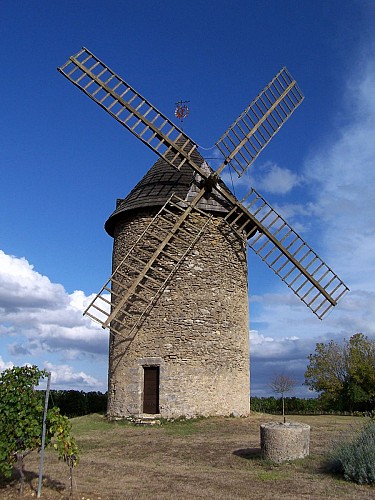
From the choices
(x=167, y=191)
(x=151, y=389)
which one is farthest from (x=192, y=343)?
(x=167, y=191)

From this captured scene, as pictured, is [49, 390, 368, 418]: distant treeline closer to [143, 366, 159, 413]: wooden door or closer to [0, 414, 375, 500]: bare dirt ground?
[143, 366, 159, 413]: wooden door

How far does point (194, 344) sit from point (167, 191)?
4.59 metres

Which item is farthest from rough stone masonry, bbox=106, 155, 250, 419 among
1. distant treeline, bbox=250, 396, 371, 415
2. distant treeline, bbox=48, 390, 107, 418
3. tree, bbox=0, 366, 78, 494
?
distant treeline, bbox=250, 396, 371, 415

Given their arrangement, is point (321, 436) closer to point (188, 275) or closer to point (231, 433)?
point (231, 433)

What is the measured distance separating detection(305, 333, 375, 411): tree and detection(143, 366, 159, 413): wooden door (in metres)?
11.8

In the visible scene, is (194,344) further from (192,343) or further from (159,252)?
(159,252)

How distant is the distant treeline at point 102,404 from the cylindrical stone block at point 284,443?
9.62 meters

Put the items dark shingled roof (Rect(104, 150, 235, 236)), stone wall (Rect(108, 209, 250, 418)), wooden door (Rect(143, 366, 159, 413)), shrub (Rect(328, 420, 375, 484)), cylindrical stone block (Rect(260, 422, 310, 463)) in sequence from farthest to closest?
dark shingled roof (Rect(104, 150, 235, 236)) → wooden door (Rect(143, 366, 159, 413)) → stone wall (Rect(108, 209, 250, 418)) → cylindrical stone block (Rect(260, 422, 310, 463)) → shrub (Rect(328, 420, 375, 484))

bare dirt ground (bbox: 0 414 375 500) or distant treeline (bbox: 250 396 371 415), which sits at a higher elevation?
distant treeline (bbox: 250 396 371 415)

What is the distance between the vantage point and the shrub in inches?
286

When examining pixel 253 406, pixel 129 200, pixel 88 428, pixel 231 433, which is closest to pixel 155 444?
pixel 231 433

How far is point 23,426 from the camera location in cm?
658

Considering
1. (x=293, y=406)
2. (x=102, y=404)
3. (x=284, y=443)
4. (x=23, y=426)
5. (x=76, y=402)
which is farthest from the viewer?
Result: (x=293, y=406)

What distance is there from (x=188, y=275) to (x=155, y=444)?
509cm
